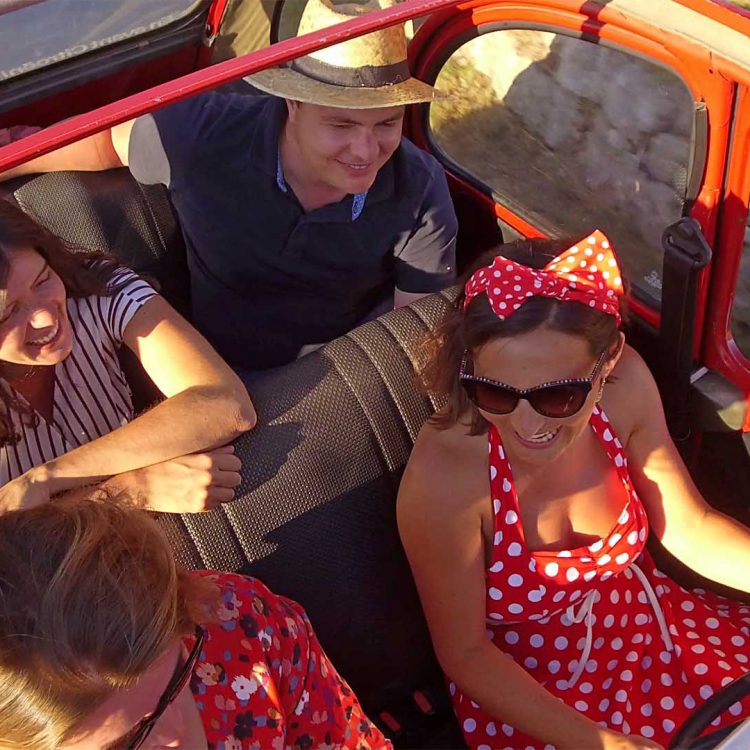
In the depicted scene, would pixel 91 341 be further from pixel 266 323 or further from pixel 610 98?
pixel 610 98

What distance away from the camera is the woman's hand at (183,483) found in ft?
4.68

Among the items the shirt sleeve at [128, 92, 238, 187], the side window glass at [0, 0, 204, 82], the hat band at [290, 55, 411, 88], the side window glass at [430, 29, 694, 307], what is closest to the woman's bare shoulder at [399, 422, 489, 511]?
the hat band at [290, 55, 411, 88]

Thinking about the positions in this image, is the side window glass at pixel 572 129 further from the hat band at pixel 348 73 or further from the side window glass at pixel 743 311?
the hat band at pixel 348 73

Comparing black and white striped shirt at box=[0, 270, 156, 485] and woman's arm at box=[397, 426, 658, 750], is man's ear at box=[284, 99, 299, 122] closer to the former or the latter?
black and white striped shirt at box=[0, 270, 156, 485]

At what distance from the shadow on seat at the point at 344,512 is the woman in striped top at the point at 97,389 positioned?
6cm

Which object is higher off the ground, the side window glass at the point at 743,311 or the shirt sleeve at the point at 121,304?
the shirt sleeve at the point at 121,304

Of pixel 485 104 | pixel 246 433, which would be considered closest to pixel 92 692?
pixel 246 433

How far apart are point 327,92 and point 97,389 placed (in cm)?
70

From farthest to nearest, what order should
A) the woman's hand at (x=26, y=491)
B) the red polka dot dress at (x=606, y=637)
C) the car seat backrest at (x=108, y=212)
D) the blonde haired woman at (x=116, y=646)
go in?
the car seat backrest at (x=108, y=212)
the red polka dot dress at (x=606, y=637)
the woman's hand at (x=26, y=491)
the blonde haired woman at (x=116, y=646)

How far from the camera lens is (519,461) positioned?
1583 millimetres

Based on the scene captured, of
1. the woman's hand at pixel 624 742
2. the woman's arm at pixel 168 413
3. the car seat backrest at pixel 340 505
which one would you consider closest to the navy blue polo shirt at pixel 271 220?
the car seat backrest at pixel 340 505

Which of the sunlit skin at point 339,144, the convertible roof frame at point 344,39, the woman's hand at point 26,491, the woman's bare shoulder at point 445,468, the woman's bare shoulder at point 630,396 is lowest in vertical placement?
the woman's bare shoulder at point 630,396

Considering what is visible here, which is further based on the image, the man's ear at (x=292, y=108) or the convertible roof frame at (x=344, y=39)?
the man's ear at (x=292, y=108)

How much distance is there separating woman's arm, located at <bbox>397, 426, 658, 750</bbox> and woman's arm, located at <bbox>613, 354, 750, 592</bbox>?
366 mm
